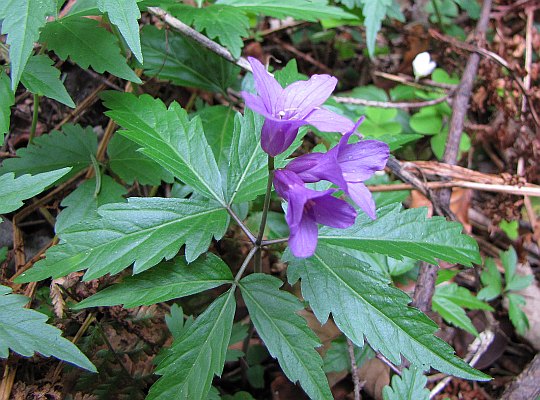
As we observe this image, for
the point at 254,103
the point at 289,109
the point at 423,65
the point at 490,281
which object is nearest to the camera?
the point at 254,103

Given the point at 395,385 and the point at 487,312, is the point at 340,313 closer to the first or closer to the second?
the point at 395,385

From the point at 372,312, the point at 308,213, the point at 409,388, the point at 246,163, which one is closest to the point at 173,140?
the point at 246,163

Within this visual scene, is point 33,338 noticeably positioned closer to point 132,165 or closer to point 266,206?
point 266,206

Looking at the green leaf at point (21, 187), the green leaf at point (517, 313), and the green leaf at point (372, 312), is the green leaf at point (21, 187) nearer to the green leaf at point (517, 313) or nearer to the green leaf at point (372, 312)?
the green leaf at point (372, 312)

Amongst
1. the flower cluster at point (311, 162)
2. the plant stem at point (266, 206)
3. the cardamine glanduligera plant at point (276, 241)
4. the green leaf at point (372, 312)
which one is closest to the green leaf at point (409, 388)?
the cardamine glanduligera plant at point (276, 241)

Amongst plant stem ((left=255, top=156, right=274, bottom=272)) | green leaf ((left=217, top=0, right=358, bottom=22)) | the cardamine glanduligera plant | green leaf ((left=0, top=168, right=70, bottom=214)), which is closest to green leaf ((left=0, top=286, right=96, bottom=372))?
the cardamine glanduligera plant
